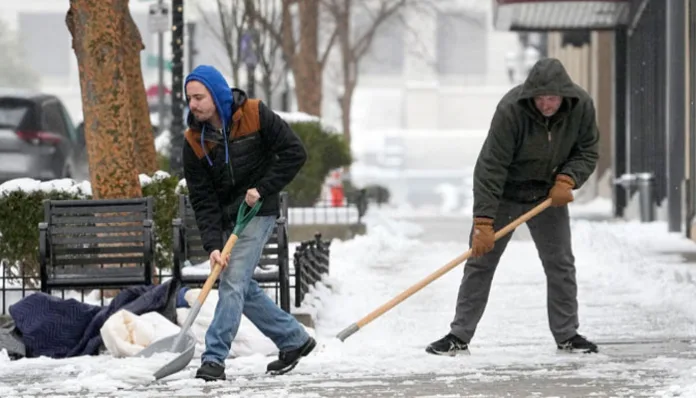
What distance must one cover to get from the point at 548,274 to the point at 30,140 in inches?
557

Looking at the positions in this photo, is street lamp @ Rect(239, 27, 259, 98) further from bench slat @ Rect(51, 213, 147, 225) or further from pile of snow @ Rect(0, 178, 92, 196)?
bench slat @ Rect(51, 213, 147, 225)

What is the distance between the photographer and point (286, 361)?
30.4 ft

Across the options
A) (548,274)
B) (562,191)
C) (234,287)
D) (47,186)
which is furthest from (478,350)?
(47,186)

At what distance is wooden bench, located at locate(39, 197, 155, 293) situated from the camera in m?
11.1

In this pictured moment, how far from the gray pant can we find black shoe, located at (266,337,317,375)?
1171 millimetres

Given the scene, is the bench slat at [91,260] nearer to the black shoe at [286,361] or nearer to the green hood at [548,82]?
the black shoe at [286,361]

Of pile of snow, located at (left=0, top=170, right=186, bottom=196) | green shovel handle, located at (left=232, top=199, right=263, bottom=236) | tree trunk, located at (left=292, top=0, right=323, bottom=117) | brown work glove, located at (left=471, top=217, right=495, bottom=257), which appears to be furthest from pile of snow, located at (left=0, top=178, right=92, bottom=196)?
tree trunk, located at (left=292, top=0, right=323, bottom=117)

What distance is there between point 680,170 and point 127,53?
28.0 ft

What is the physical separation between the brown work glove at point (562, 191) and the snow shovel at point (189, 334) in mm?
1735

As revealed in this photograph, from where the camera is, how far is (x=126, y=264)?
12.4 m

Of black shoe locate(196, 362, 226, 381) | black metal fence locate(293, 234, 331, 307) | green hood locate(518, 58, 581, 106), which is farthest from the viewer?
black metal fence locate(293, 234, 331, 307)

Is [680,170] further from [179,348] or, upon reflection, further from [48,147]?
[179,348]

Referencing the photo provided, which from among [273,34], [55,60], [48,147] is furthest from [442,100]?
[48,147]

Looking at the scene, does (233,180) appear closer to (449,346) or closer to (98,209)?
(449,346)
